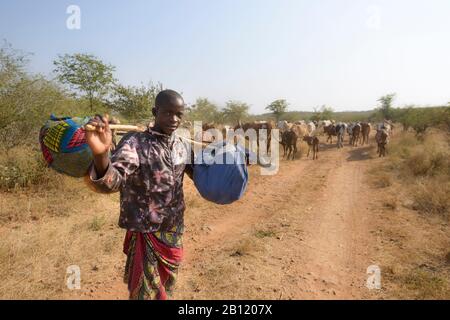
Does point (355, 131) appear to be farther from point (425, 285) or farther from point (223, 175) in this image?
point (223, 175)

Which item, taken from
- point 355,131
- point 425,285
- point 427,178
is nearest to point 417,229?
point 425,285

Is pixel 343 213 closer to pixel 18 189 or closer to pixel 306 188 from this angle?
pixel 306 188

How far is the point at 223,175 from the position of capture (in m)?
1.94

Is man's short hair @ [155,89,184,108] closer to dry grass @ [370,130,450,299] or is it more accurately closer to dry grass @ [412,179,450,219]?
dry grass @ [370,130,450,299]

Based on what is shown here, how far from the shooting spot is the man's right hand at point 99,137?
137 cm

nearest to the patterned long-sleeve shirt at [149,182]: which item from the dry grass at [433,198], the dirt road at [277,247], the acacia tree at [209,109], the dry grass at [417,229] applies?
the dirt road at [277,247]

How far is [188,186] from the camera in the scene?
801cm

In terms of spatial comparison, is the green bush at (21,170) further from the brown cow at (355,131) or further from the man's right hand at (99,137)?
the brown cow at (355,131)

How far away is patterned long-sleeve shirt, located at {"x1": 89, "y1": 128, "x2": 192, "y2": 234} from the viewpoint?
1.84 meters

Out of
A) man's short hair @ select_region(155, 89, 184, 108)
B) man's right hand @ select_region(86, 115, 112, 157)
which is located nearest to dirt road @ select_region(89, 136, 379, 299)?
man's short hair @ select_region(155, 89, 184, 108)

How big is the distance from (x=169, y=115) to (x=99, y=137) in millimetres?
584

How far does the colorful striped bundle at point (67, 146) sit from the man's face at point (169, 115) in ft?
1.50

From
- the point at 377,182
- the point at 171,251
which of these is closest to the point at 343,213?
the point at 377,182

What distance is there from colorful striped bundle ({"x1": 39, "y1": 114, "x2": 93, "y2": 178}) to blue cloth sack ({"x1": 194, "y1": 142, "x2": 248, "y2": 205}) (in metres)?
0.71
